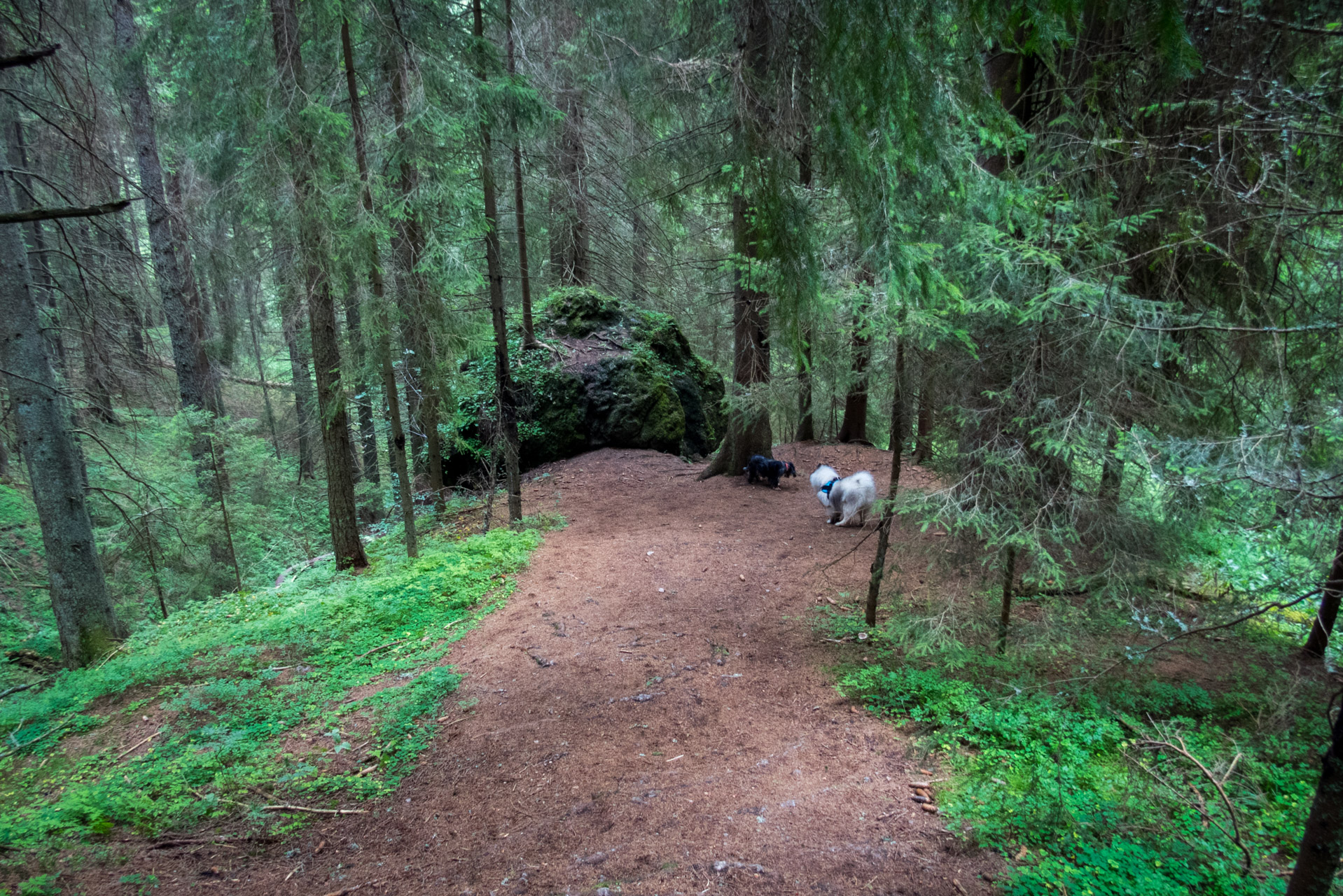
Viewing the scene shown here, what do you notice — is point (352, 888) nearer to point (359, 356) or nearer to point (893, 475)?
point (893, 475)

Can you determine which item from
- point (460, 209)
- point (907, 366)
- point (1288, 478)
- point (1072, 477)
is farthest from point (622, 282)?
point (1288, 478)

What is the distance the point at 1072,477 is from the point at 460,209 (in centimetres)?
715

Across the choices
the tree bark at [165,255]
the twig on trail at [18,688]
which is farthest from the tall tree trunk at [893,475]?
the tree bark at [165,255]

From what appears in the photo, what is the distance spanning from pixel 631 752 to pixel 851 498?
5213 mm

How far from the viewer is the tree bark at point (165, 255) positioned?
10141 mm

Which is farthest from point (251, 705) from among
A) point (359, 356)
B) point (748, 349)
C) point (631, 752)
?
point (748, 349)

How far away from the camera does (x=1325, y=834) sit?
1.76 meters

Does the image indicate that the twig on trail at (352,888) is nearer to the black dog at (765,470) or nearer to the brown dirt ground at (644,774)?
the brown dirt ground at (644,774)

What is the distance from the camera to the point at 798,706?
4.54 meters

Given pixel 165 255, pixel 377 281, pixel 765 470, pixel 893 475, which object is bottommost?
pixel 765 470

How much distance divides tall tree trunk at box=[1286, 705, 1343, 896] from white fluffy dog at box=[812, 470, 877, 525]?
6304mm

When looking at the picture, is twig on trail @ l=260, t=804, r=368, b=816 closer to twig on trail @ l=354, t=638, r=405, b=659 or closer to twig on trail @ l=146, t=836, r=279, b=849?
twig on trail @ l=146, t=836, r=279, b=849

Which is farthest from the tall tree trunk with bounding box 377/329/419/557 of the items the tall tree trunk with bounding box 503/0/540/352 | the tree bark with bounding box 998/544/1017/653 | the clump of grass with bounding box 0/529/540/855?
the tree bark with bounding box 998/544/1017/653

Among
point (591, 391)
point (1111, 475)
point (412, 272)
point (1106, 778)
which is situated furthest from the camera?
point (591, 391)
